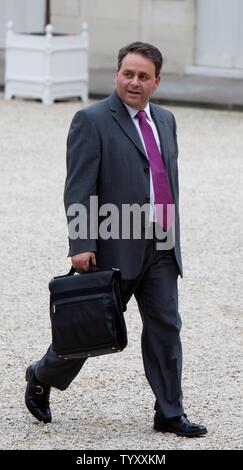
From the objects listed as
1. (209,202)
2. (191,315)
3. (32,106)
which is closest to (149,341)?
(191,315)

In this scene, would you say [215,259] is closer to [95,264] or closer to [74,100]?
[95,264]

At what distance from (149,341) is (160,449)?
1.49 feet

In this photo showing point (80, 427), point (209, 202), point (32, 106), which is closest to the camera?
point (80, 427)

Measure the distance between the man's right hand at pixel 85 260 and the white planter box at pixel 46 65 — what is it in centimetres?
976

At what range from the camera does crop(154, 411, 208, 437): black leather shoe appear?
215 inches

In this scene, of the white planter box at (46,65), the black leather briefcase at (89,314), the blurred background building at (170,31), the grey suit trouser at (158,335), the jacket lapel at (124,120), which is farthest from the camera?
the blurred background building at (170,31)

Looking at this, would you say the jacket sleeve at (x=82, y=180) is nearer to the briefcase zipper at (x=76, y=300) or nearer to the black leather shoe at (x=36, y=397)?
the briefcase zipper at (x=76, y=300)

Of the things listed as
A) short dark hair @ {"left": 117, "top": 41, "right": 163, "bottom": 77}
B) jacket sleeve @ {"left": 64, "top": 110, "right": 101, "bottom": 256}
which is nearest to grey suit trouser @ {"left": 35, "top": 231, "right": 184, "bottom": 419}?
jacket sleeve @ {"left": 64, "top": 110, "right": 101, "bottom": 256}

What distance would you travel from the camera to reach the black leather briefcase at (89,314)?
5.16 metres

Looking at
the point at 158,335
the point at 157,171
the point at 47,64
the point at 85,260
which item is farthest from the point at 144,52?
the point at 47,64

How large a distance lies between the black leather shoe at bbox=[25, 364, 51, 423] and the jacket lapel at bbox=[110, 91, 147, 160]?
1115 millimetres

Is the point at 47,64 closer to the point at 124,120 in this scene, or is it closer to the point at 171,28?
the point at 171,28

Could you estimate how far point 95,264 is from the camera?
5.30m

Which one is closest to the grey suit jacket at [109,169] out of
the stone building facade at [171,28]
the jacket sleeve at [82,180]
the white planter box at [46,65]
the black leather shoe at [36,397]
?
the jacket sleeve at [82,180]
